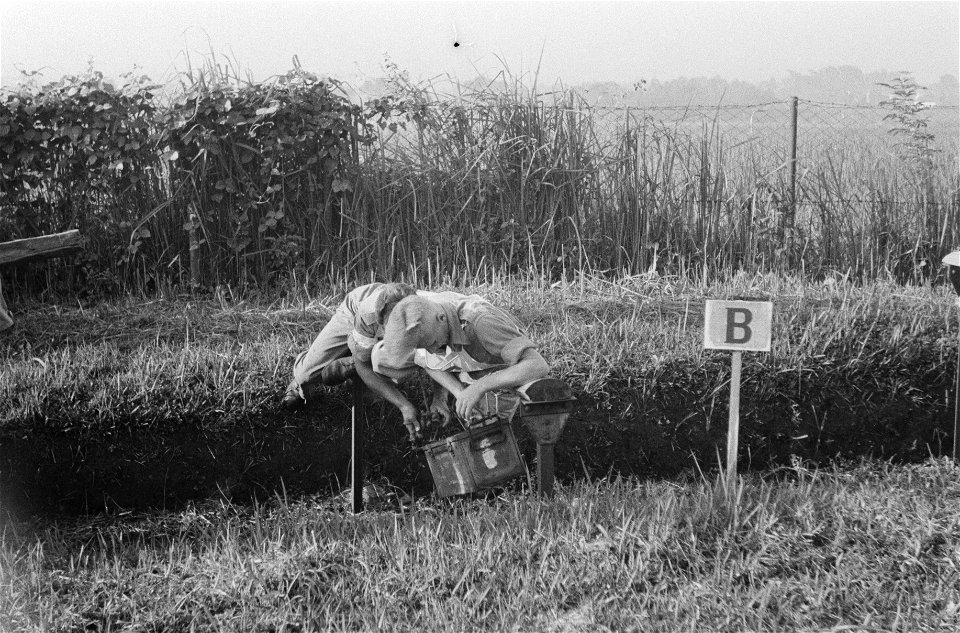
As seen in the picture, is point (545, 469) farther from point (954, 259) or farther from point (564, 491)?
point (954, 259)

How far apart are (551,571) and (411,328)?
0.90m

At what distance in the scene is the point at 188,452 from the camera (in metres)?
4.13

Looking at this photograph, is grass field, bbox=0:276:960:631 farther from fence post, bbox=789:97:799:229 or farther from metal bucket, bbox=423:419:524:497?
fence post, bbox=789:97:799:229

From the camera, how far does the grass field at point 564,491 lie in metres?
2.79

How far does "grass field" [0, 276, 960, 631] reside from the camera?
2.79m

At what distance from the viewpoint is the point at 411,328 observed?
3.15m

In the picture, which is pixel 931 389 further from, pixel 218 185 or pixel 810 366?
pixel 218 185

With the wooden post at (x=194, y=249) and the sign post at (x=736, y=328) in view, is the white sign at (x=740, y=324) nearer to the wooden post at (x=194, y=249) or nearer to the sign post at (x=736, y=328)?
the sign post at (x=736, y=328)

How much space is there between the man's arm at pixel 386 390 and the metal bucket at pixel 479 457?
19 cm

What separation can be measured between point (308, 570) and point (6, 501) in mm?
1734

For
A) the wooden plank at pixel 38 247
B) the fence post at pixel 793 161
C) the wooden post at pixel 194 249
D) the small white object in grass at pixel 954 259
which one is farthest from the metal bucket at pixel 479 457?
the fence post at pixel 793 161

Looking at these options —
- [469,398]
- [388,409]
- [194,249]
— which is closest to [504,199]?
[194,249]

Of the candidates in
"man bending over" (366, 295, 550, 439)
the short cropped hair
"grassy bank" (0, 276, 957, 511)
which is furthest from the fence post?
the short cropped hair

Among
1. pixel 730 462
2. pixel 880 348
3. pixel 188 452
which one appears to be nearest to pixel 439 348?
pixel 730 462
